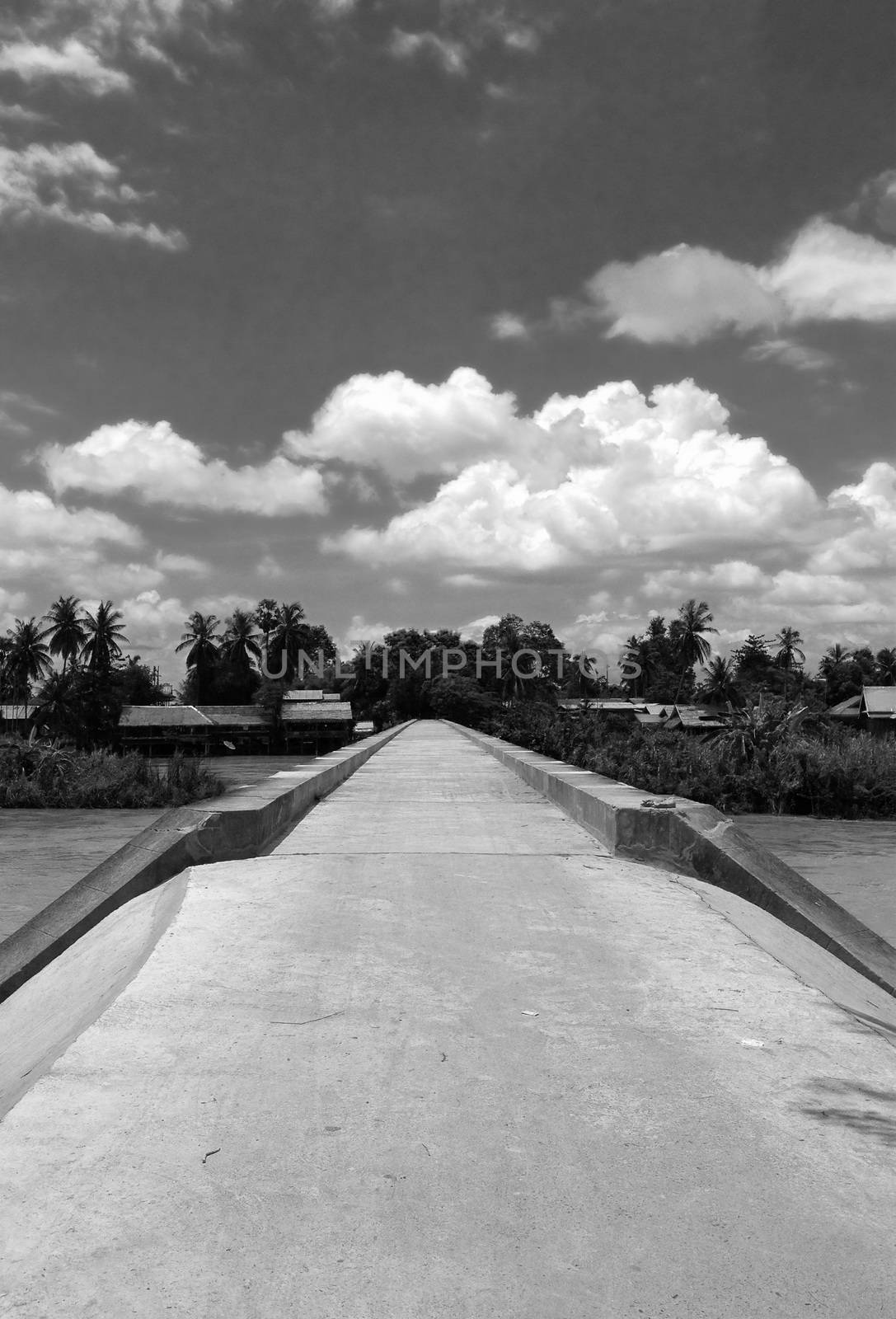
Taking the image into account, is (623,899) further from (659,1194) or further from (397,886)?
(659,1194)

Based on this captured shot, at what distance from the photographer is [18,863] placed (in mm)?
11336

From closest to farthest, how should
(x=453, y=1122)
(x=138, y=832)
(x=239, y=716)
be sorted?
(x=453, y=1122) → (x=138, y=832) → (x=239, y=716)

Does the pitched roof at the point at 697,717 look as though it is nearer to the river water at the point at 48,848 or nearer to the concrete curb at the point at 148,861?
the river water at the point at 48,848

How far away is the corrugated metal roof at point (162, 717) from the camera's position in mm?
64125

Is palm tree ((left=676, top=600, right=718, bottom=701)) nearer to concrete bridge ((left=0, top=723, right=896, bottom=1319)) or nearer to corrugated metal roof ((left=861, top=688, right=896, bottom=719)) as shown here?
corrugated metal roof ((left=861, top=688, right=896, bottom=719))

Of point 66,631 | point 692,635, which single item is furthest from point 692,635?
point 66,631

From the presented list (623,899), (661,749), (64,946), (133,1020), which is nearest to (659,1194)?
(133,1020)

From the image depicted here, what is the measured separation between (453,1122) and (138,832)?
39.9 feet

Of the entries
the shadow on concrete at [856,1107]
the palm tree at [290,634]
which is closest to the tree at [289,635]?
the palm tree at [290,634]

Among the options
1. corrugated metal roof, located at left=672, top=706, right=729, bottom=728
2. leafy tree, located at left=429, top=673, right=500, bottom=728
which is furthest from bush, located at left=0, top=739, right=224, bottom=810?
leafy tree, located at left=429, top=673, right=500, bottom=728

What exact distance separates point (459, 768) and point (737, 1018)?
13626 millimetres

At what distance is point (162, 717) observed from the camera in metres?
65.2

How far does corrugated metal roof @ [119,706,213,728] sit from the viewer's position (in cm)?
6412

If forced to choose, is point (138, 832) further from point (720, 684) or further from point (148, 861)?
point (720, 684)
